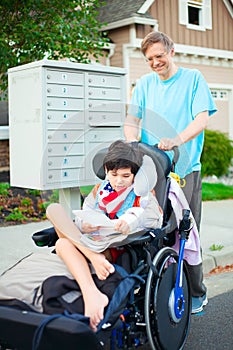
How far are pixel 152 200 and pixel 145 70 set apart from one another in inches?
492

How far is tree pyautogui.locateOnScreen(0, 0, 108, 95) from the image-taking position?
29.8 feet

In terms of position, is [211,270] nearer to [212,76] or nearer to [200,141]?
[200,141]

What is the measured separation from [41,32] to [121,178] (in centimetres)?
647

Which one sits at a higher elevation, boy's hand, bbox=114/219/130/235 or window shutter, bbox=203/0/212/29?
window shutter, bbox=203/0/212/29

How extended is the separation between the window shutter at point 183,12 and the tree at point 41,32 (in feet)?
23.3

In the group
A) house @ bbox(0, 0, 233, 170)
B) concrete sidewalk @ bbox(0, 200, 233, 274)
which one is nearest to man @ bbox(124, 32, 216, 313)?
concrete sidewalk @ bbox(0, 200, 233, 274)

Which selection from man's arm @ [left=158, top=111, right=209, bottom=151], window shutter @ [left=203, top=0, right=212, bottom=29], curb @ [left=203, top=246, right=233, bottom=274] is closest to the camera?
man's arm @ [left=158, top=111, right=209, bottom=151]

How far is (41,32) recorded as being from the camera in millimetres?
9172

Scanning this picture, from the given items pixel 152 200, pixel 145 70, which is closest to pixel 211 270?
pixel 152 200

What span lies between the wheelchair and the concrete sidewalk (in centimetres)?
233

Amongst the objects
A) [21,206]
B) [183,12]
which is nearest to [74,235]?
[21,206]

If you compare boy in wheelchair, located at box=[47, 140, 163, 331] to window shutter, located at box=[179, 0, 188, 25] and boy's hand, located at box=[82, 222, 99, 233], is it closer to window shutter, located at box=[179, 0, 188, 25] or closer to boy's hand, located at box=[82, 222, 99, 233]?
boy's hand, located at box=[82, 222, 99, 233]

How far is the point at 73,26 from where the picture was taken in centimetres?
977

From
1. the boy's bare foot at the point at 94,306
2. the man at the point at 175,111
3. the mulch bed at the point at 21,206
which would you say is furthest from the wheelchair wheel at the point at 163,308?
the mulch bed at the point at 21,206
